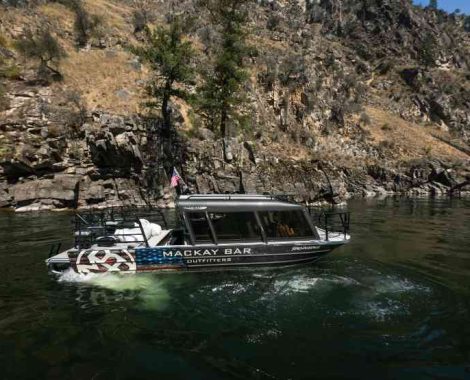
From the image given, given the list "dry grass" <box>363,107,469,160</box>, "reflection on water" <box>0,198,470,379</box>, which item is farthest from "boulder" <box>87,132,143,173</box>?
"dry grass" <box>363,107,469,160</box>

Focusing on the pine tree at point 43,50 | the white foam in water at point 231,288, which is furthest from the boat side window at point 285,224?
the pine tree at point 43,50

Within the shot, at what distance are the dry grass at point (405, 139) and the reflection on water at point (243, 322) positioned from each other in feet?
190

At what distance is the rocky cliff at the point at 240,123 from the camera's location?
118 feet

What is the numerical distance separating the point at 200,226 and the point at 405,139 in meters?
68.5

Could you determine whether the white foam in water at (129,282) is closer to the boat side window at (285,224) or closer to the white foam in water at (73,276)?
the white foam in water at (73,276)

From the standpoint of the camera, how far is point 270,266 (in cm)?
1395

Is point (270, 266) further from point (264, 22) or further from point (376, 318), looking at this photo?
point (264, 22)

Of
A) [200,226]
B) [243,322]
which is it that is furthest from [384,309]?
[200,226]

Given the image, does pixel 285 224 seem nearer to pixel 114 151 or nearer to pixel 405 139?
pixel 114 151

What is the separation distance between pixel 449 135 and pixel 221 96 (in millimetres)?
64808

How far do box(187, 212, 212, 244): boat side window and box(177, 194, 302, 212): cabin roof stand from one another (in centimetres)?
24

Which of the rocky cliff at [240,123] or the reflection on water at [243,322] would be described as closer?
the reflection on water at [243,322]

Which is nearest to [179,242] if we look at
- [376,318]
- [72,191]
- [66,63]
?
[376,318]

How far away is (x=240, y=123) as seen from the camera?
143 ft
